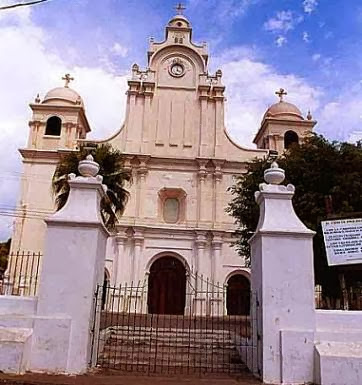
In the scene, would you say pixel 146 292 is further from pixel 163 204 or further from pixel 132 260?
pixel 163 204

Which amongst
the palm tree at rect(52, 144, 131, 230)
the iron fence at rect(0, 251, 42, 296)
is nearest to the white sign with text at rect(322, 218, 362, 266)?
the iron fence at rect(0, 251, 42, 296)

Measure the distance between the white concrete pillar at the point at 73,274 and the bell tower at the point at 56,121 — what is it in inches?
732

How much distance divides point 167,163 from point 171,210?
2.44 m

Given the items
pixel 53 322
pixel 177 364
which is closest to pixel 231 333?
pixel 177 364

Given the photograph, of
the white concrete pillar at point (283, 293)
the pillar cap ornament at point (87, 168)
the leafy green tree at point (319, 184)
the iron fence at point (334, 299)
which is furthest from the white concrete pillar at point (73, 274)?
the leafy green tree at point (319, 184)

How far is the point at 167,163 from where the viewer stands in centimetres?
2461

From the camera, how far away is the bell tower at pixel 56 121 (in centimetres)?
2569

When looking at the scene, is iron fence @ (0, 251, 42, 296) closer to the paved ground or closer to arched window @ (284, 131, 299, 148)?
the paved ground

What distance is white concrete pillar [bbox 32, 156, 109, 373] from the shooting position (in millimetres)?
6824

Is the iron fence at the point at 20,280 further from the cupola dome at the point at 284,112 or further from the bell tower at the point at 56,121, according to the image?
the cupola dome at the point at 284,112

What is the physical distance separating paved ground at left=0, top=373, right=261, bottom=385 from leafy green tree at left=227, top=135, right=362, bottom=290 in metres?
7.64

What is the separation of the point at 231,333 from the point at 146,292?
→ 38.2ft

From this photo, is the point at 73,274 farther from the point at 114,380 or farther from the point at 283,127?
the point at 283,127

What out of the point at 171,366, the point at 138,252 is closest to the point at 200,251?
the point at 138,252
